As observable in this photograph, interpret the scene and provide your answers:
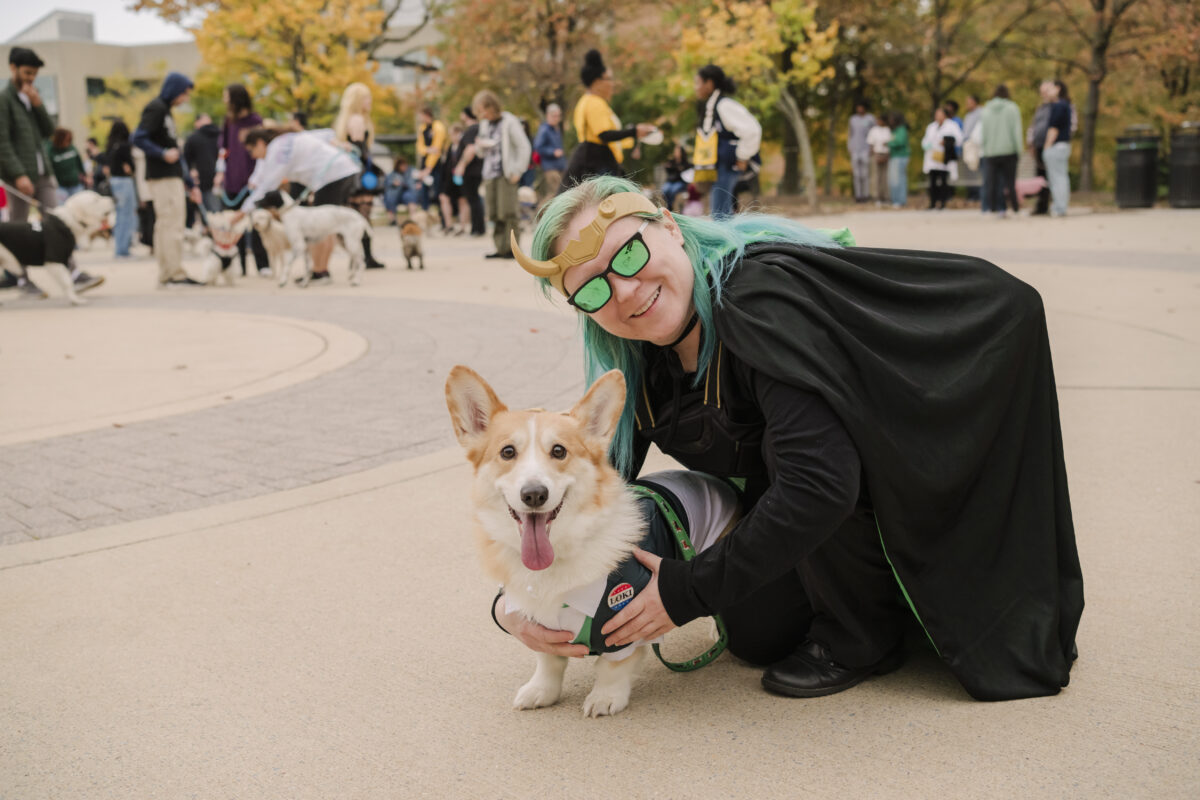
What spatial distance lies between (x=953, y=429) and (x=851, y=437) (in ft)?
1.03

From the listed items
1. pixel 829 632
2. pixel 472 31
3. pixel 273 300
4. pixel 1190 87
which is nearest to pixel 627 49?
pixel 472 31

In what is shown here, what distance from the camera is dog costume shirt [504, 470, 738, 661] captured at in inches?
98.7

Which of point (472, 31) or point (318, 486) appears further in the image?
point (472, 31)

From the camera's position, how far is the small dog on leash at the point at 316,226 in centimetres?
1209

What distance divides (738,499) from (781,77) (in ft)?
66.0

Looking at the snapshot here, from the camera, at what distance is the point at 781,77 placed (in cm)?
2155

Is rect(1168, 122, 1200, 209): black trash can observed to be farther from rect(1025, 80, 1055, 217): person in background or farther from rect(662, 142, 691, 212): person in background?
rect(662, 142, 691, 212): person in background

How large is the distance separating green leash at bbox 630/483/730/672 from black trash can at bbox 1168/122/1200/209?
20.0m

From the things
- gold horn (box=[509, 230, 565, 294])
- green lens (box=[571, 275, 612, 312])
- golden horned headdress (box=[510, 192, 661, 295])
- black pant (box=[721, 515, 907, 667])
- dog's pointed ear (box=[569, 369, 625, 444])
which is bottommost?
black pant (box=[721, 515, 907, 667])

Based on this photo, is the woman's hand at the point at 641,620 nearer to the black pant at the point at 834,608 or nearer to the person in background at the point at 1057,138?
the black pant at the point at 834,608

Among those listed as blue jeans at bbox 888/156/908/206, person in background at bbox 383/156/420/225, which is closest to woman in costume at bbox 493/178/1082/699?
blue jeans at bbox 888/156/908/206

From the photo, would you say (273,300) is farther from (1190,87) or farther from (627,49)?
(1190,87)

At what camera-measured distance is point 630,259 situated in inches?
102

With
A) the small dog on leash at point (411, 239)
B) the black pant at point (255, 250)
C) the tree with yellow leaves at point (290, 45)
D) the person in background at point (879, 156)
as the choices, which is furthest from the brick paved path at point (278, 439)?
the tree with yellow leaves at point (290, 45)
